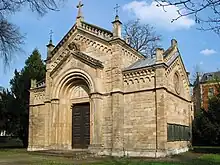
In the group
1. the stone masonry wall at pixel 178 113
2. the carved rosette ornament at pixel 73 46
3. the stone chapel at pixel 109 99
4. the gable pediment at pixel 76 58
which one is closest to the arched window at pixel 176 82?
the stone chapel at pixel 109 99

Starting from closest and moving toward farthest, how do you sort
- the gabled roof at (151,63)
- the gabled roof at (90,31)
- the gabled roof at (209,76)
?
the gabled roof at (151,63)
the gabled roof at (90,31)
the gabled roof at (209,76)

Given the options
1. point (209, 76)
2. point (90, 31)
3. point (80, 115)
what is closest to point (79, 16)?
point (90, 31)

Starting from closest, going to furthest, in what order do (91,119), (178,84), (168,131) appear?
(168,131), (91,119), (178,84)

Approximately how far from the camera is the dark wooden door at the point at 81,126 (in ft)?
73.4

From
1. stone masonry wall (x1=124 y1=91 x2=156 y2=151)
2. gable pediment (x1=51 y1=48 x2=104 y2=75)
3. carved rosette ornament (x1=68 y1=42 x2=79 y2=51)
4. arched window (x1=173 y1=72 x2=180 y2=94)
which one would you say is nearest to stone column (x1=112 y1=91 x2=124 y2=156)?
stone masonry wall (x1=124 y1=91 x2=156 y2=151)

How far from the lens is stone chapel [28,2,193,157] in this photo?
1941 centimetres

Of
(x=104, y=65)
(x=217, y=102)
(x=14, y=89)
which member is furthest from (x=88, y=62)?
(x=14, y=89)

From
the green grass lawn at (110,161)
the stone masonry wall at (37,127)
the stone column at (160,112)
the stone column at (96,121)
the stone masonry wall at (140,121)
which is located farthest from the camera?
the stone masonry wall at (37,127)

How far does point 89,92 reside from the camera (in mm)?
22047

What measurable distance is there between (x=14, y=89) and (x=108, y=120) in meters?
16.6

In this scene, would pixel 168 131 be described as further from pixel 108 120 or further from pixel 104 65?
pixel 104 65

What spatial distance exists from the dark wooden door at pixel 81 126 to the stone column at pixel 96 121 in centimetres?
158

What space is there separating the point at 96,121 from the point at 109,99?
1914 millimetres

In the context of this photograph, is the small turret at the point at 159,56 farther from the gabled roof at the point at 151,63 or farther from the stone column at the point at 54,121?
the stone column at the point at 54,121
